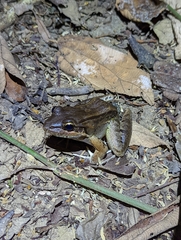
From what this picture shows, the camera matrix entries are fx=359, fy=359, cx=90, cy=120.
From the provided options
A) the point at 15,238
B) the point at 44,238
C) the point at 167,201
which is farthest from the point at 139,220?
the point at 15,238

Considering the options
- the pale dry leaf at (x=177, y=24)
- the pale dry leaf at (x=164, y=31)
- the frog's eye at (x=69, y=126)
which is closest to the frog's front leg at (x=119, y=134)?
the frog's eye at (x=69, y=126)

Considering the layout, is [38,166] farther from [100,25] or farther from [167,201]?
[100,25]

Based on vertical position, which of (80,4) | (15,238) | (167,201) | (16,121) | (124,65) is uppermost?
(80,4)

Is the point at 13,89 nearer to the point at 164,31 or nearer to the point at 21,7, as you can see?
the point at 21,7

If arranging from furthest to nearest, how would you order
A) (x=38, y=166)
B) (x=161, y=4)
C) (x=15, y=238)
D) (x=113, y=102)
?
1. (x=161, y=4)
2. (x=113, y=102)
3. (x=38, y=166)
4. (x=15, y=238)

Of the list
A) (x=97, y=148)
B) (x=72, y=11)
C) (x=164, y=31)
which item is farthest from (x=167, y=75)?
(x=72, y=11)
